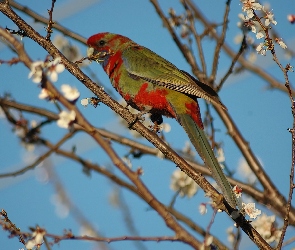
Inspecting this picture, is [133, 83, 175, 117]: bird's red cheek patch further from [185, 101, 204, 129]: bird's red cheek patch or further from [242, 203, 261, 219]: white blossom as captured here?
[242, 203, 261, 219]: white blossom

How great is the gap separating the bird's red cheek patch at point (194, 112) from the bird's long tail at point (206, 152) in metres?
0.03

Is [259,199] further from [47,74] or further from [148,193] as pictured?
[47,74]

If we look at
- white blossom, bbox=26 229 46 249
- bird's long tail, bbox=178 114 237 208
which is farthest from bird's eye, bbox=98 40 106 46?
white blossom, bbox=26 229 46 249

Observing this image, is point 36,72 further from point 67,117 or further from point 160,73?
point 160,73

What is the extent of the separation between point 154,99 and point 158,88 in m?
0.11

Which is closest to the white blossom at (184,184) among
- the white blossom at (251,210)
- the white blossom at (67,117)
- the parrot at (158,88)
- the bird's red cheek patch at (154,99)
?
the parrot at (158,88)

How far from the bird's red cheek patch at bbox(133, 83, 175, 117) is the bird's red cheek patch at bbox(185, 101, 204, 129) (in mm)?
161

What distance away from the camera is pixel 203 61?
424 centimetres

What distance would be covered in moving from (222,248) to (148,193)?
0.45m

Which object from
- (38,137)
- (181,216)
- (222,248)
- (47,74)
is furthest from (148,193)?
(38,137)

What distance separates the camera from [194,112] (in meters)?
3.71

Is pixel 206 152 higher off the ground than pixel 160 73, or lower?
lower

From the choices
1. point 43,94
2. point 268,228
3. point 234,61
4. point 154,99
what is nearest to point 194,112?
point 154,99

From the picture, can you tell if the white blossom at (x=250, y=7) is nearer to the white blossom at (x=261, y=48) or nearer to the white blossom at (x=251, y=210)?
the white blossom at (x=261, y=48)
